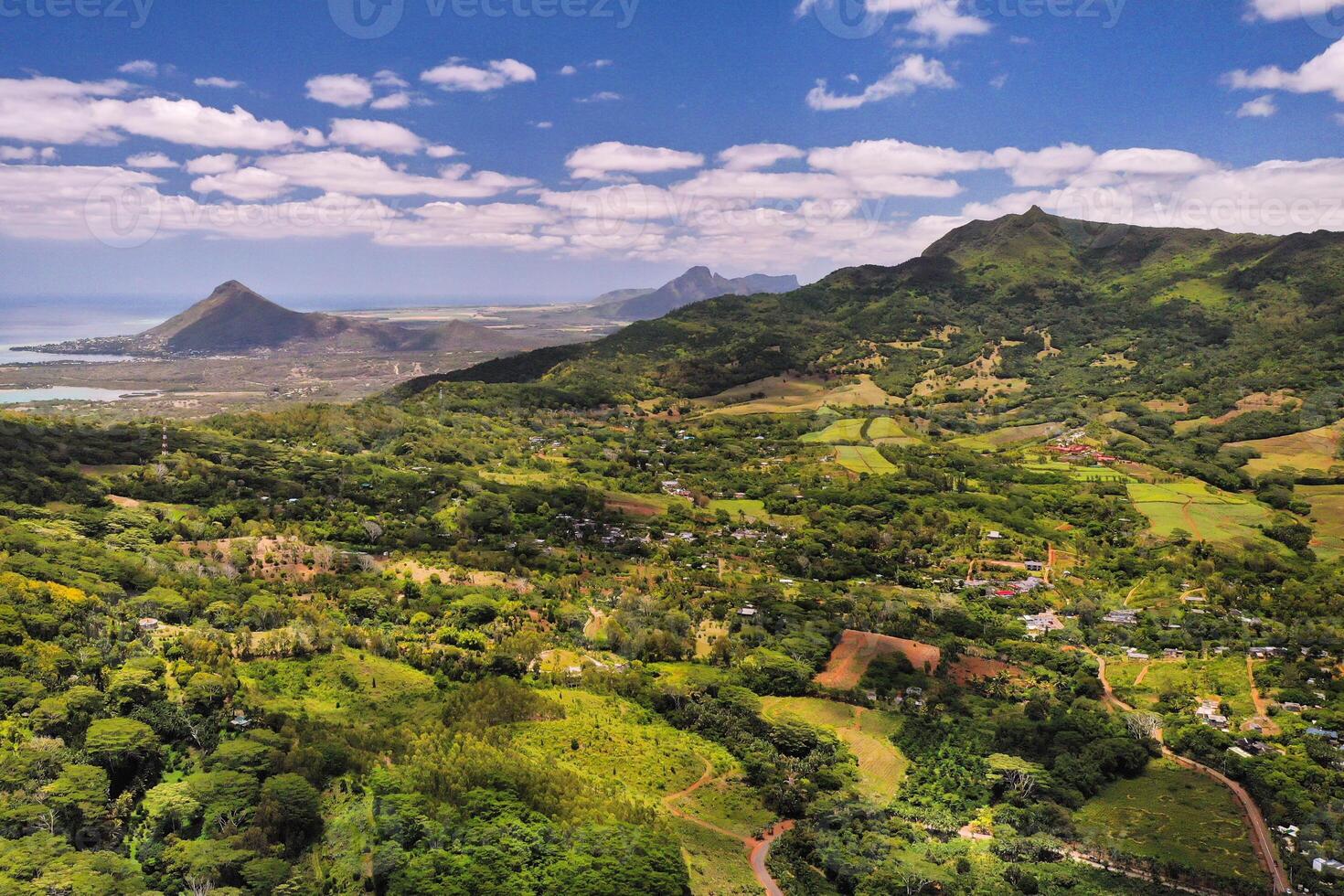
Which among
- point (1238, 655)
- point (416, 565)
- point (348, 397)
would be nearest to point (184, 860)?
point (416, 565)

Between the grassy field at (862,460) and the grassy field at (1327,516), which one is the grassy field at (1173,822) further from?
the grassy field at (862,460)

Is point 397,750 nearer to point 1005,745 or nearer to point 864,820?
point 864,820

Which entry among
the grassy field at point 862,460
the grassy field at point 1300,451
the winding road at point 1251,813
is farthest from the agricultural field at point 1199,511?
the winding road at point 1251,813

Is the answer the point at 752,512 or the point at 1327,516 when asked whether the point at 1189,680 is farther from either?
the point at 1327,516

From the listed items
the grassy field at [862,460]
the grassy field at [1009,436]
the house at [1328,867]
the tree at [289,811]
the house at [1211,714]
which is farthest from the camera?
the grassy field at [1009,436]

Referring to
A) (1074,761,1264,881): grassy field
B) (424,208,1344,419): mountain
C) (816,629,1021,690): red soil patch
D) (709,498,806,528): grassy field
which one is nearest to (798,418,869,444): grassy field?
(424,208,1344,419): mountain

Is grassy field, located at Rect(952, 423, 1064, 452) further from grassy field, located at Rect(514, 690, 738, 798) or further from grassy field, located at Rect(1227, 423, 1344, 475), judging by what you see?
grassy field, located at Rect(514, 690, 738, 798)
